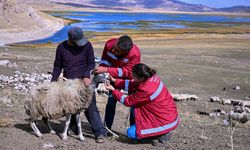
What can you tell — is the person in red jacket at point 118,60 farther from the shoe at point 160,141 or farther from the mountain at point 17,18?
the mountain at point 17,18

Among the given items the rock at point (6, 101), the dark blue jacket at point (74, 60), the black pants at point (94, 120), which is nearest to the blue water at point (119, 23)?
the rock at point (6, 101)

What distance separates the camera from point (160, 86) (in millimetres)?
6480

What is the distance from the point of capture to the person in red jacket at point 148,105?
6.38m

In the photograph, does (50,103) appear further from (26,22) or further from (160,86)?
(26,22)

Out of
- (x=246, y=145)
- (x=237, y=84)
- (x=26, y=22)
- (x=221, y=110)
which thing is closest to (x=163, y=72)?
(x=237, y=84)

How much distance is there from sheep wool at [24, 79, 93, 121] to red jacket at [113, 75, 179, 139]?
1.64 ft

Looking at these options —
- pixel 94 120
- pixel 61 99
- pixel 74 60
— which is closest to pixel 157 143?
pixel 94 120

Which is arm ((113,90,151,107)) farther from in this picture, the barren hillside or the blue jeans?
the barren hillside

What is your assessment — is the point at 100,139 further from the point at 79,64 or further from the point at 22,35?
the point at 22,35

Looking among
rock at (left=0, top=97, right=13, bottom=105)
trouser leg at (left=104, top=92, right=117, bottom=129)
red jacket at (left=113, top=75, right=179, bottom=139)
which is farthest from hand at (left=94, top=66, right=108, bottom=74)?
rock at (left=0, top=97, right=13, bottom=105)

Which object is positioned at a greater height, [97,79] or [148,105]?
[97,79]

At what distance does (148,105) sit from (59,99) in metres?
1.34

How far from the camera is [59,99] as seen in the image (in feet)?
21.2

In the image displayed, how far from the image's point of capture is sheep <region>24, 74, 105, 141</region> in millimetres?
6434
